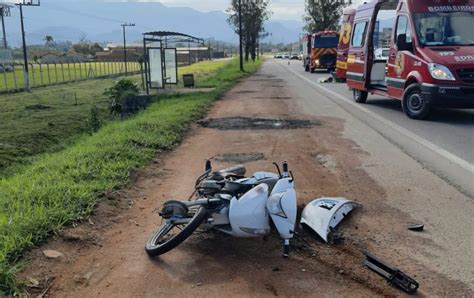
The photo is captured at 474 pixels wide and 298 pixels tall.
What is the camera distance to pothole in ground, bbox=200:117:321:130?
1008cm

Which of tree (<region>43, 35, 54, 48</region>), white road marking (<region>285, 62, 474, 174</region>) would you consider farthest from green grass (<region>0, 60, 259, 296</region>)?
tree (<region>43, 35, 54, 48</region>)

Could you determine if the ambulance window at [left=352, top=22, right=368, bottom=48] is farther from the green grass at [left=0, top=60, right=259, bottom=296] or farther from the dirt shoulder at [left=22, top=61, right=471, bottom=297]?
the dirt shoulder at [left=22, top=61, right=471, bottom=297]

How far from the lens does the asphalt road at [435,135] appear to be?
20.8 feet

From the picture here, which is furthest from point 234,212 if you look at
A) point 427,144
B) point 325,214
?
point 427,144

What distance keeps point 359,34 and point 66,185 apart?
1074 centimetres

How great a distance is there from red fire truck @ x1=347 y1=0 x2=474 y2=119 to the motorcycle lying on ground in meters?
7.14

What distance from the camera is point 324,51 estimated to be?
33.4 m

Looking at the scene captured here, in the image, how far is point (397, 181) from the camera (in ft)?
19.3

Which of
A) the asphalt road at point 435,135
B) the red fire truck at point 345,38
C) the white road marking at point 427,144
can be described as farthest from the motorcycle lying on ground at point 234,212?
the red fire truck at point 345,38

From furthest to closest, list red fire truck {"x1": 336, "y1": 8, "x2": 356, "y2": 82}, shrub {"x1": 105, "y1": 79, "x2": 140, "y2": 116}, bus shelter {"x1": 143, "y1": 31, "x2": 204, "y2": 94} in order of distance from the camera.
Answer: bus shelter {"x1": 143, "y1": 31, "x2": 204, "y2": 94}, red fire truck {"x1": 336, "y1": 8, "x2": 356, "y2": 82}, shrub {"x1": 105, "y1": 79, "x2": 140, "y2": 116}

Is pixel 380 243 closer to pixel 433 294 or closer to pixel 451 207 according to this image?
pixel 433 294

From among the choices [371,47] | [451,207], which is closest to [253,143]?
[451,207]

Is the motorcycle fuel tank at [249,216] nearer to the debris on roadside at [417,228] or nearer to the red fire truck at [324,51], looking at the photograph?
the debris on roadside at [417,228]

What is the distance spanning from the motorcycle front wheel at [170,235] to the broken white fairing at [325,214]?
3.39 feet
